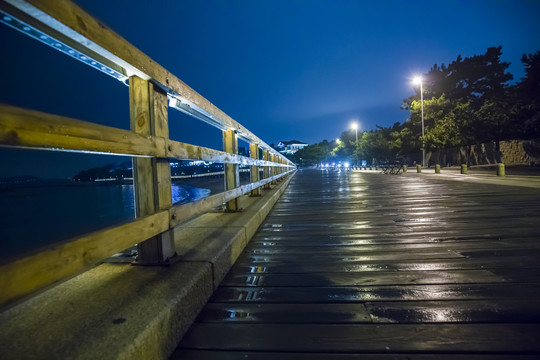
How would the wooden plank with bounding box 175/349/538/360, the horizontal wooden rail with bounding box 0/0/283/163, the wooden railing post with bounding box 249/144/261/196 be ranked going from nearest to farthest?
the horizontal wooden rail with bounding box 0/0/283/163 → the wooden plank with bounding box 175/349/538/360 → the wooden railing post with bounding box 249/144/261/196

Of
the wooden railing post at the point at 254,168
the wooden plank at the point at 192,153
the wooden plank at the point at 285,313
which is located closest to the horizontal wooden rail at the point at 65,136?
the wooden plank at the point at 192,153

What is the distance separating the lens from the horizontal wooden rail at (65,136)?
0.86 metres

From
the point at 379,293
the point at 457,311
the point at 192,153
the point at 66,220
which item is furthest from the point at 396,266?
the point at 66,220

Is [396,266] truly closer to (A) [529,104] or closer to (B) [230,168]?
(B) [230,168]

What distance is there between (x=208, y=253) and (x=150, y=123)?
0.98 metres

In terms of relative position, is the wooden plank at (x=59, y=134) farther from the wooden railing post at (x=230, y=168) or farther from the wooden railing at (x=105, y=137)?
the wooden railing post at (x=230, y=168)

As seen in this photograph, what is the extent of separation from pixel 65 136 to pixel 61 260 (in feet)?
1.49

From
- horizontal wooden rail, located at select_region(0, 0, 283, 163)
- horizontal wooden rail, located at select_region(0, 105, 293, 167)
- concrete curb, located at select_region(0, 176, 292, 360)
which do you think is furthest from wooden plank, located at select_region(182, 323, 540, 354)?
horizontal wooden rail, located at select_region(0, 0, 283, 163)

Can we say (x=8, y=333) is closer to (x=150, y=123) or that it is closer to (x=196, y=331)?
(x=196, y=331)

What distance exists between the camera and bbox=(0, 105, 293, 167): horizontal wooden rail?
0.86 meters

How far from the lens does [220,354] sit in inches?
52.4

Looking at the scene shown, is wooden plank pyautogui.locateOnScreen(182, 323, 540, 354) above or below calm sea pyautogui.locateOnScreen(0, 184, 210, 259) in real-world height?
above

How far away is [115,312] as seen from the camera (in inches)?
47.9

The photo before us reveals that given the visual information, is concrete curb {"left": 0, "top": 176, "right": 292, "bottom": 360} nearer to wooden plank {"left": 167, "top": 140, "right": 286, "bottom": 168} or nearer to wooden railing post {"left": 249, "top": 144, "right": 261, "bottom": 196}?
wooden plank {"left": 167, "top": 140, "right": 286, "bottom": 168}
